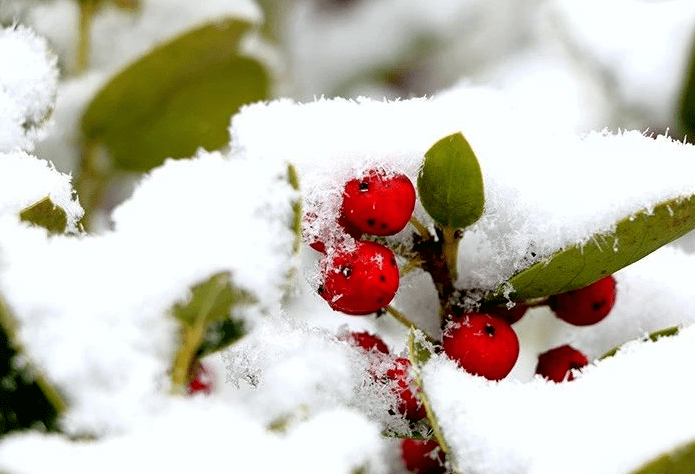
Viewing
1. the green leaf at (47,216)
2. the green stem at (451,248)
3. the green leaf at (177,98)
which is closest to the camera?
the green leaf at (47,216)

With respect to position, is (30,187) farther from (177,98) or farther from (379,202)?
(177,98)

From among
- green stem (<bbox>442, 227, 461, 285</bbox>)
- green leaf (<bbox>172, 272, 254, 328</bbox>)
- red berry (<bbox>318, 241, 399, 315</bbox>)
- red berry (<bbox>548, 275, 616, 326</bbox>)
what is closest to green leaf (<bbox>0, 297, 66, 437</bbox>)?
green leaf (<bbox>172, 272, 254, 328</bbox>)

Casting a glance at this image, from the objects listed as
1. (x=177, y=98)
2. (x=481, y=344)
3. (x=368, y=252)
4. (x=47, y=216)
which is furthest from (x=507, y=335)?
(x=177, y=98)

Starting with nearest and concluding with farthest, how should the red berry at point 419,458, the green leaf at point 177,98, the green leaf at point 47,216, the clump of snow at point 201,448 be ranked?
the clump of snow at point 201,448
the green leaf at point 47,216
the red berry at point 419,458
the green leaf at point 177,98

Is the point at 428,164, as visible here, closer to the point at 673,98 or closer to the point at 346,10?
the point at 673,98

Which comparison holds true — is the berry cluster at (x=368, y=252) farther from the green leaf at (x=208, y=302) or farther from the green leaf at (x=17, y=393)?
the green leaf at (x=17, y=393)

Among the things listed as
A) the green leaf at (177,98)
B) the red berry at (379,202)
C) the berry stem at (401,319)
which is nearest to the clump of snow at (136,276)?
the red berry at (379,202)
